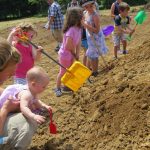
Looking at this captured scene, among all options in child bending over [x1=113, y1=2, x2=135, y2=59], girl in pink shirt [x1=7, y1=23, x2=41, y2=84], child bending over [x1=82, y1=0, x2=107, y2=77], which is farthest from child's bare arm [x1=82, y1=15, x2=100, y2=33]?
girl in pink shirt [x1=7, y1=23, x2=41, y2=84]

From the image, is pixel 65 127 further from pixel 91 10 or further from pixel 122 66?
pixel 91 10

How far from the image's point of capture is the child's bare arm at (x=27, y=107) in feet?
11.2

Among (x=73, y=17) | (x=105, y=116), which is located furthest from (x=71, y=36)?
(x=105, y=116)

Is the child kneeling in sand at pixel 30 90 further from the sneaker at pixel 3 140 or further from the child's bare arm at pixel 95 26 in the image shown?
the child's bare arm at pixel 95 26

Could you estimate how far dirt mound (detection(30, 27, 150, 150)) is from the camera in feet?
13.7

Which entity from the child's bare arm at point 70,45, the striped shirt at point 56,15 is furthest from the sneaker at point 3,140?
the striped shirt at point 56,15

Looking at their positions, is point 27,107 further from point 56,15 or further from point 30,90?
point 56,15

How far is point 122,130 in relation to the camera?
4.24 metres

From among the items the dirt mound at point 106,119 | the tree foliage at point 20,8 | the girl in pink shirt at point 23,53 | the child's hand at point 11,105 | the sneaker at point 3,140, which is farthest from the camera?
the tree foliage at point 20,8

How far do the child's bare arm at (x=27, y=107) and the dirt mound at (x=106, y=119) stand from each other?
37.3 inches

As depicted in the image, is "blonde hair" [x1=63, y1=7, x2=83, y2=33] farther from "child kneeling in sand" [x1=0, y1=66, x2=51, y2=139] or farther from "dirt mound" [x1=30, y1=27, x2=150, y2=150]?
"child kneeling in sand" [x1=0, y1=66, x2=51, y2=139]

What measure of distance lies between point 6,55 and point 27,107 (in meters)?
0.68

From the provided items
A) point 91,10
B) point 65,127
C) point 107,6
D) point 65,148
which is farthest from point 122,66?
point 107,6

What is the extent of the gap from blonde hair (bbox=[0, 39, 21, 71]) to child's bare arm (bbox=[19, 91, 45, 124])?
536 mm
